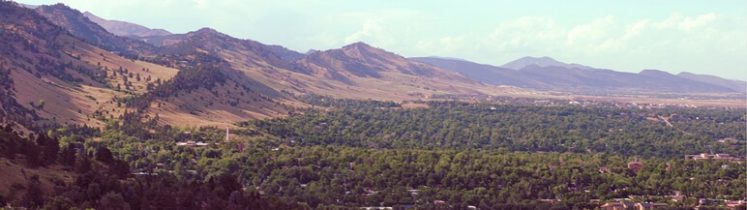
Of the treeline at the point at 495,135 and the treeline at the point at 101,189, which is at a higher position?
the treeline at the point at 101,189

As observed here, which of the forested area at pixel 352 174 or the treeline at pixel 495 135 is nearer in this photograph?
the forested area at pixel 352 174

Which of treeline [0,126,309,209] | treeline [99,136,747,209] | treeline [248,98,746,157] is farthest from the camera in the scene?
treeline [248,98,746,157]

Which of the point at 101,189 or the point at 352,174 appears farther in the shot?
the point at 352,174

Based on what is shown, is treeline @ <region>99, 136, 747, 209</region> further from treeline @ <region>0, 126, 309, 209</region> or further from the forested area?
treeline @ <region>0, 126, 309, 209</region>

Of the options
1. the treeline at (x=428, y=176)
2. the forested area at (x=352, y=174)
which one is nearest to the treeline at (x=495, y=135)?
the forested area at (x=352, y=174)

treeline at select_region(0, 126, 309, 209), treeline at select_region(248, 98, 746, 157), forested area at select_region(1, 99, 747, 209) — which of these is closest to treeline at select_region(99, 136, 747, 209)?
forested area at select_region(1, 99, 747, 209)

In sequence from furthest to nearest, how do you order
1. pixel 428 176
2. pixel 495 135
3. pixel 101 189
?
pixel 495 135
pixel 428 176
pixel 101 189

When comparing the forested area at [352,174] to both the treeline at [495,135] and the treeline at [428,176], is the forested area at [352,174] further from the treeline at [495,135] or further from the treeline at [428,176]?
the treeline at [495,135]

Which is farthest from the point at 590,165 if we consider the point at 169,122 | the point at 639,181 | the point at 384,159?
the point at 169,122

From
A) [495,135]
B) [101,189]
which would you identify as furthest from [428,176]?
[495,135]

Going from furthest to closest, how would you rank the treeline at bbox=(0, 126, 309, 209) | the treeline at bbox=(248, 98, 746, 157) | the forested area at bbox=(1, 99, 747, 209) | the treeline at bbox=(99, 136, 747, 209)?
the treeline at bbox=(248, 98, 746, 157)
the treeline at bbox=(99, 136, 747, 209)
the forested area at bbox=(1, 99, 747, 209)
the treeline at bbox=(0, 126, 309, 209)

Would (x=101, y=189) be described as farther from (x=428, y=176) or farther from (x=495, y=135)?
(x=495, y=135)

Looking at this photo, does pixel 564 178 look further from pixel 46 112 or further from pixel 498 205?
pixel 46 112
